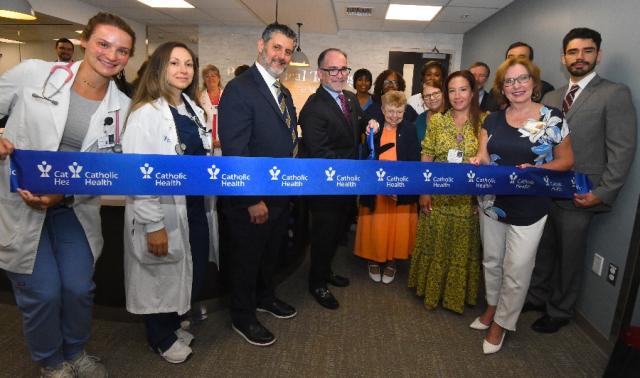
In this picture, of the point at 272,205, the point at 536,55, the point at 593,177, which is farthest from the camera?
the point at 536,55

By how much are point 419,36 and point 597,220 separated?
6.69 m

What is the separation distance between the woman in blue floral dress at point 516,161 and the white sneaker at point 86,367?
2246mm

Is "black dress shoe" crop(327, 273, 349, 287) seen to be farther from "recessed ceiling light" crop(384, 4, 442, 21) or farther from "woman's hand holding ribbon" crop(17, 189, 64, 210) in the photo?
"recessed ceiling light" crop(384, 4, 442, 21)

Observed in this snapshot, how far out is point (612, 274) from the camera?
8.66ft

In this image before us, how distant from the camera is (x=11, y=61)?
7.18m

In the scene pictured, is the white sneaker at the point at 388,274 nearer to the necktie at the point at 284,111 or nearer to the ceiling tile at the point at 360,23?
the necktie at the point at 284,111

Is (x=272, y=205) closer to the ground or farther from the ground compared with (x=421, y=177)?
closer to the ground

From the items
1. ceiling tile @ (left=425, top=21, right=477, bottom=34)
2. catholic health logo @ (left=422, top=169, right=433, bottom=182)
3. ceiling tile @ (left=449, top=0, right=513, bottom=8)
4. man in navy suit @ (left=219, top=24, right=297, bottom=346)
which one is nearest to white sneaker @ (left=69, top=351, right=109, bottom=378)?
man in navy suit @ (left=219, top=24, right=297, bottom=346)

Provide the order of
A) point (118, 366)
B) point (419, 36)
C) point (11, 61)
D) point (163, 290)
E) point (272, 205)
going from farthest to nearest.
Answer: point (419, 36)
point (11, 61)
point (272, 205)
point (118, 366)
point (163, 290)

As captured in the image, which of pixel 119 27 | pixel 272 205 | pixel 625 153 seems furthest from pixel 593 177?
pixel 119 27

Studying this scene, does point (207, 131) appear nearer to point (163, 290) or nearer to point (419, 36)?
point (163, 290)

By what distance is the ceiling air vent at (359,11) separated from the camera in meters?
6.43

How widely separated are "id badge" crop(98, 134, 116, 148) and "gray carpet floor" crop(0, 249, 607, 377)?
4.17 ft

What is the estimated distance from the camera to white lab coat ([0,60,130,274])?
1639mm
